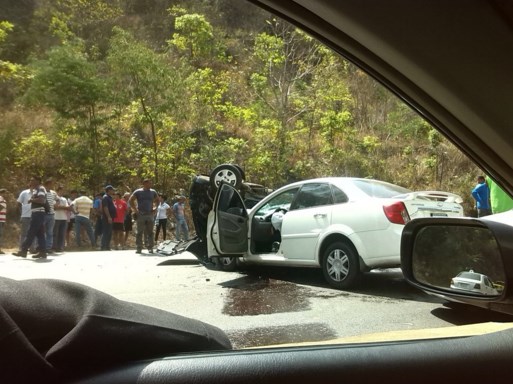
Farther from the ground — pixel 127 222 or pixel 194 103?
pixel 194 103

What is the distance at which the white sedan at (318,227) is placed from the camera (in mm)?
3725

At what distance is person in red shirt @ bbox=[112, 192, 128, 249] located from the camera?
307cm

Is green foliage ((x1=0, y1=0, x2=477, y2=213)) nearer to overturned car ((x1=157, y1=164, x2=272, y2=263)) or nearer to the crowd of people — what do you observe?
the crowd of people

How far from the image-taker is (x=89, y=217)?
3.19 m

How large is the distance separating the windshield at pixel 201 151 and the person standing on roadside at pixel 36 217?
0.02 metres

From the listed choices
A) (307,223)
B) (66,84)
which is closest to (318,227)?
(307,223)

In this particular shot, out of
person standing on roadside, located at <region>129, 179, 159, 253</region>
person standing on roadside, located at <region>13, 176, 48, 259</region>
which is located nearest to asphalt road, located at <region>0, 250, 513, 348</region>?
person standing on roadside, located at <region>13, 176, 48, 259</region>

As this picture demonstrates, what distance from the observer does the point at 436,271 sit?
182 cm

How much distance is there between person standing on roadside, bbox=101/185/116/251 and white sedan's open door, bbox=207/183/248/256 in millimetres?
1217

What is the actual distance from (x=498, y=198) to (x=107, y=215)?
2.20 metres

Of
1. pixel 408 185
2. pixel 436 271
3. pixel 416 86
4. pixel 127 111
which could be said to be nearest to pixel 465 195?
pixel 408 185

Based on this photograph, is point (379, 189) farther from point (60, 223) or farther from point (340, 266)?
point (60, 223)

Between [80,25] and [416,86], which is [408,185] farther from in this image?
[80,25]

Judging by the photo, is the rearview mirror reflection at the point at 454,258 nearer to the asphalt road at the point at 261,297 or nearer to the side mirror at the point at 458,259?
the side mirror at the point at 458,259
